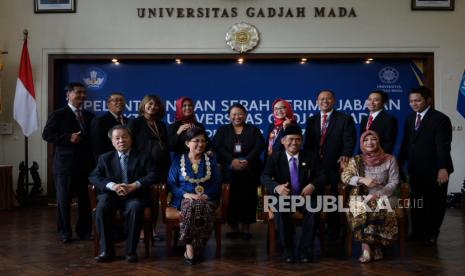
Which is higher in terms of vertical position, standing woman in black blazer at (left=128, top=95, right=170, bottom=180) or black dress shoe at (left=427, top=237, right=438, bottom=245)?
standing woman in black blazer at (left=128, top=95, right=170, bottom=180)

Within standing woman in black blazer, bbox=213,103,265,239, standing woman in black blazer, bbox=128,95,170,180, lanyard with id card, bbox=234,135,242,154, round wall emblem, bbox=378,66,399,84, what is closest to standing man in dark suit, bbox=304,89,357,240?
standing woman in black blazer, bbox=213,103,265,239

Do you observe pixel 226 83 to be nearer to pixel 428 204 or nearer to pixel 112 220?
pixel 428 204

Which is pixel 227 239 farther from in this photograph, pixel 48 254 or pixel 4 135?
pixel 4 135

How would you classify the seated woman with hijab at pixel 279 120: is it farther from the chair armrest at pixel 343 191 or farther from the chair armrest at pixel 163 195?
the chair armrest at pixel 163 195

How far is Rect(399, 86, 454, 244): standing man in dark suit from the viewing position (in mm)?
4285

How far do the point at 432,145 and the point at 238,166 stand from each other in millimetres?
1743

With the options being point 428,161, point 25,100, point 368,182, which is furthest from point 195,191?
point 25,100

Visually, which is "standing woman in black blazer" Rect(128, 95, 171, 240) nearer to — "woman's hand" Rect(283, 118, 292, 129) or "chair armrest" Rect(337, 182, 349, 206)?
"woman's hand" Rect(283, 118, 292, 129)

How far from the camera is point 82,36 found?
7262mm

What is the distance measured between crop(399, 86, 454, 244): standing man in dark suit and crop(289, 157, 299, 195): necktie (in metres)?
1.27

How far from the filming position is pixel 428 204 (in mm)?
4371

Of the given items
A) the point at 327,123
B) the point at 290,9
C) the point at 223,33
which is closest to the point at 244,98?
the point at 223,33

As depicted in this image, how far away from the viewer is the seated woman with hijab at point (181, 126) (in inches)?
170

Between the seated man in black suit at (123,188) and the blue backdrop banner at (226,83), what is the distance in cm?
365
